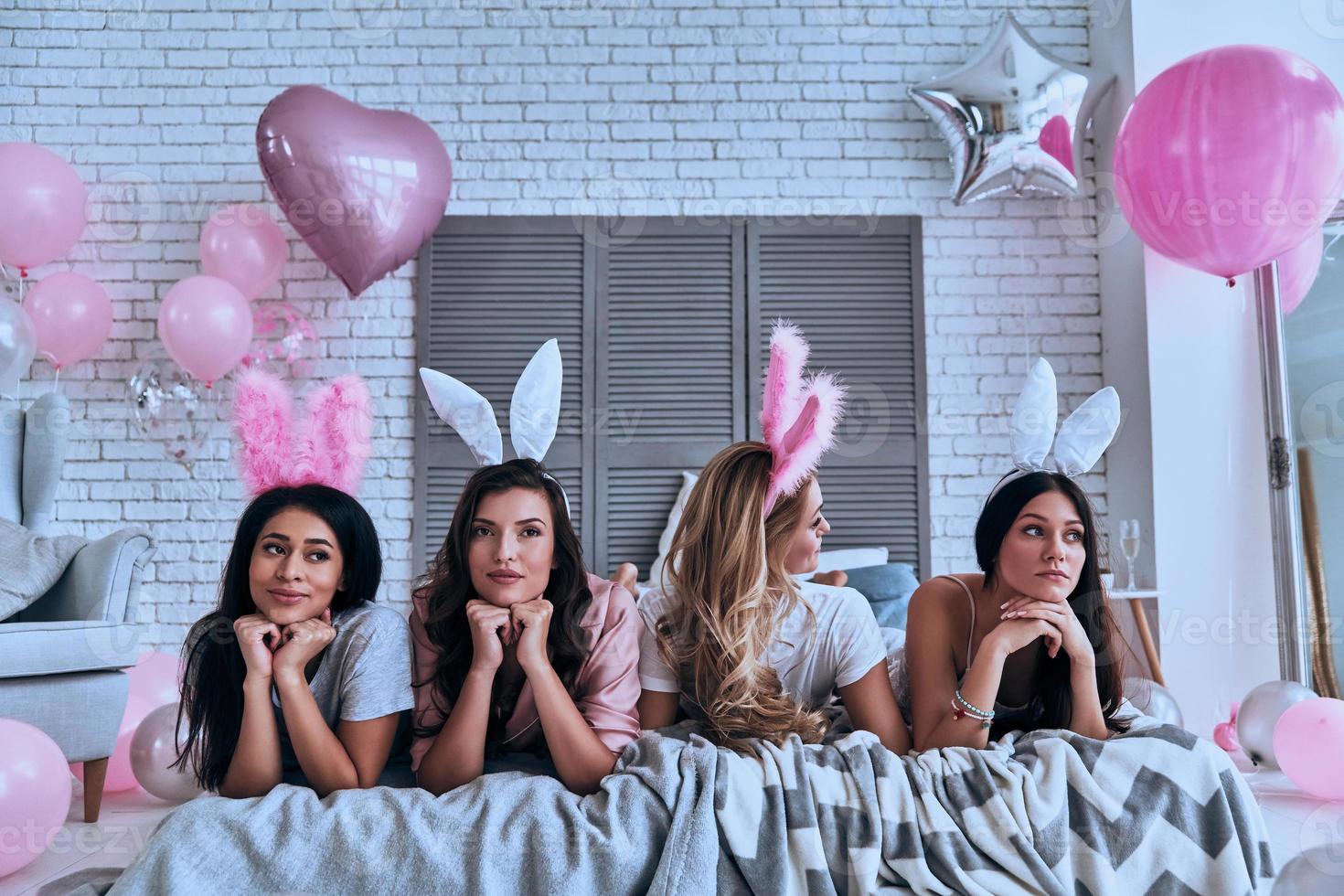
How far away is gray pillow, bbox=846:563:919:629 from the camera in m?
3.05

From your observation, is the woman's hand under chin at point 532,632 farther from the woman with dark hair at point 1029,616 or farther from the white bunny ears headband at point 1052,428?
the white bunny ears headband at point 1052,428

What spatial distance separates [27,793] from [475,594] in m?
0.97

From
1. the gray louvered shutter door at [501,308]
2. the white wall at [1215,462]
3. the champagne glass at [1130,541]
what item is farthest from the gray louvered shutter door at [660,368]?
the white wall at [1215,462]

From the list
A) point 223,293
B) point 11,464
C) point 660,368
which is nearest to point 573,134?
point 660,368

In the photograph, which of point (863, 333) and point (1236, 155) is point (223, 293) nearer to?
point (863, 333)

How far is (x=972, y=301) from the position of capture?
3.97 metres

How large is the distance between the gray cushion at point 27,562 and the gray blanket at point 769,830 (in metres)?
1.33

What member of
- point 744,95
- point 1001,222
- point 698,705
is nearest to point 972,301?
point 1001,222

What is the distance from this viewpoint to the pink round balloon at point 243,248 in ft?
11.9

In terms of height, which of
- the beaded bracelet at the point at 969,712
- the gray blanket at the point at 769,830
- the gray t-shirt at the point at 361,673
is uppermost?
the gray t-shirt at the point at 361,673

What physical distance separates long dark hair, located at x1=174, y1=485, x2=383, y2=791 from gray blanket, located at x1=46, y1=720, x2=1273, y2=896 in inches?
9.9

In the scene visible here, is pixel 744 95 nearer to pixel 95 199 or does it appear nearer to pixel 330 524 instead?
pixel 95 199

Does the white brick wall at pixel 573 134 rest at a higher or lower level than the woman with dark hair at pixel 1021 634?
higher

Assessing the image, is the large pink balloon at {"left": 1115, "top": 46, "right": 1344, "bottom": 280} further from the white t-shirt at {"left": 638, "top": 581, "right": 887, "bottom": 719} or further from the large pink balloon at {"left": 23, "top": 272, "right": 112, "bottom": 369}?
the large pink balloon at {"left": 23, "top": 272, "right": 112, "bottom": 369}
